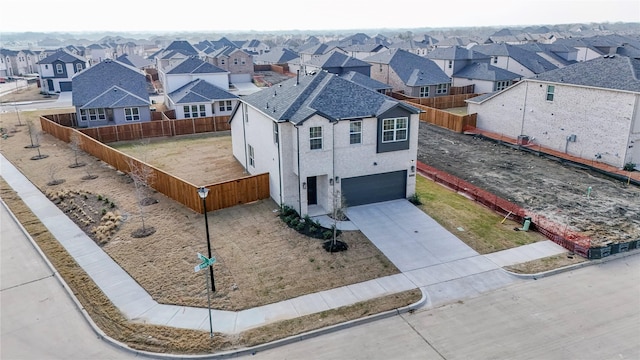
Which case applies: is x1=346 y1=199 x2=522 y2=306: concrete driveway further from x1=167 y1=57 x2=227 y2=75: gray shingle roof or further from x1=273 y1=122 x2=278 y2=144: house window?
x1=167 y1=57 x2=227 y2=75: gray shingle roof

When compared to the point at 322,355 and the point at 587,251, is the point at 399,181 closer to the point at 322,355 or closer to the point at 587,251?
the point at 587,251

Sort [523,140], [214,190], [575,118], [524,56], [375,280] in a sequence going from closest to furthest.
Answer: [375,280]
[214,190]
[575,118]
[523,140]
[524,56]

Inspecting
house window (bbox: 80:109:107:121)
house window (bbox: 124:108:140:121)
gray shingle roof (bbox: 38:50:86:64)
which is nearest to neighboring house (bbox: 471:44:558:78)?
house window (bbox: 124:108:140:121)

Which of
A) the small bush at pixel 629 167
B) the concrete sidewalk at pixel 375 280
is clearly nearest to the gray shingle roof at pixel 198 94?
the concrete sidewalk at pixel 375 280

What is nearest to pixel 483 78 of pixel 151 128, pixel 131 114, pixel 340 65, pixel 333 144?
pixel 340 65

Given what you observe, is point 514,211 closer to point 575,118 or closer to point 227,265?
point 227,265
